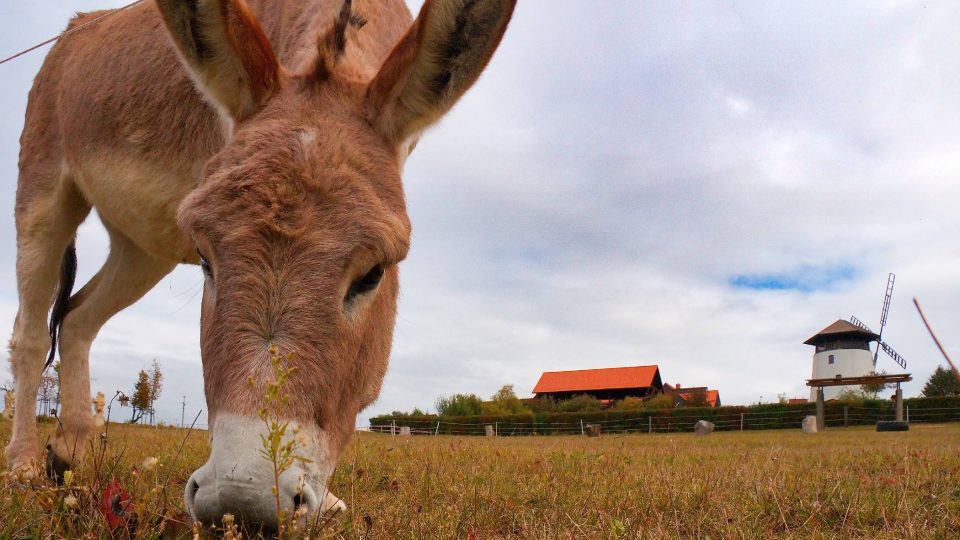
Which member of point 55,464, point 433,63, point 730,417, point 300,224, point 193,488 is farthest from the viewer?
point 730,417

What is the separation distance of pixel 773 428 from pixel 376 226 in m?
40.0

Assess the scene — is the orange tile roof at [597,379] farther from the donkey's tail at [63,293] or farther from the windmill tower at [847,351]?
the donkey's tail at [63,293]

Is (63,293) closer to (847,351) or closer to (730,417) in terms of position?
(730,417)

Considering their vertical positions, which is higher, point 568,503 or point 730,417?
point 568,503

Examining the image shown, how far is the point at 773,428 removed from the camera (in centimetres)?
3812

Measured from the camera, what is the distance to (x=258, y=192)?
241cm

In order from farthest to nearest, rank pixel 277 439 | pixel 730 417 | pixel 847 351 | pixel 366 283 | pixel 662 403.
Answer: pixel 847 351 → pixel 662 403 → pixel 730 417 → pixel 366 283 → pixel 277 439

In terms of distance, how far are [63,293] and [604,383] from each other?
65.1 metres

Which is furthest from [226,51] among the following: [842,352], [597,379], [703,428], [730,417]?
[842,352]

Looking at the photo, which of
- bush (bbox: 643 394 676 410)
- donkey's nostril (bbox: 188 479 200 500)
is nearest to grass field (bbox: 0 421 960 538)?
donkey's nostril (bbox: 188 479 200 500)

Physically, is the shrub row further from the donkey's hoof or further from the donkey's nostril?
Result: the donkey's nostril

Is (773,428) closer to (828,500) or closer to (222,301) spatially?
(828,500)

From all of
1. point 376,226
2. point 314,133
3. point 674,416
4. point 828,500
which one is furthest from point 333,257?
point 674,416

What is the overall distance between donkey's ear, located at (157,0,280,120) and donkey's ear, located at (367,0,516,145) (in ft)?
1.58
